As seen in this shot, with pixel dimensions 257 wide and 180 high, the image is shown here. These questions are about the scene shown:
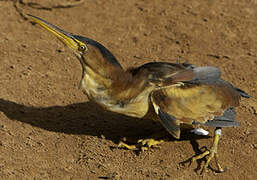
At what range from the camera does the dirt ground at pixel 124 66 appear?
232 inches

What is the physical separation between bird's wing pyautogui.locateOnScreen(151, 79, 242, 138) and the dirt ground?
550mm

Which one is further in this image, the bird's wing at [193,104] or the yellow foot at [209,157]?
the yellow foot at [209,157]

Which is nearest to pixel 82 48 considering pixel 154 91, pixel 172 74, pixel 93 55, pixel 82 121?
pixel 93 55

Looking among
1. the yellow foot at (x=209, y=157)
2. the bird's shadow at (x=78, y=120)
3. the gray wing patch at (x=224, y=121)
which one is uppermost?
the gray wing patch at (x=224, y=121)

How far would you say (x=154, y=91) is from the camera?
575 cm

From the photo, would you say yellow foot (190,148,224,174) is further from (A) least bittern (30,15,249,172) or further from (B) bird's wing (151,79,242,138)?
(B) bird's wing (151,79,242,138)

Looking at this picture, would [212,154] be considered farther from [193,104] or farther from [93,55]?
[93,55]

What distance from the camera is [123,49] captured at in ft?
28.1

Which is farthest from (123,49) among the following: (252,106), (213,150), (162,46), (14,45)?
(213,150)

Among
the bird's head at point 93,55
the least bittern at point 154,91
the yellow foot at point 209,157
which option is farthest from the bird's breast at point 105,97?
the yellow foot at point 209,157

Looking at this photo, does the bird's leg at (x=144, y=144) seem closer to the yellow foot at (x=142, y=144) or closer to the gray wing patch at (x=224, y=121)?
the yellow foot at (x=142, y=144)

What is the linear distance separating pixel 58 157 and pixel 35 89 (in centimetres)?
174

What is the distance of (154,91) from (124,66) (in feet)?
8.15

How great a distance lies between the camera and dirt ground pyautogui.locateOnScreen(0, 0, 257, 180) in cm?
589
